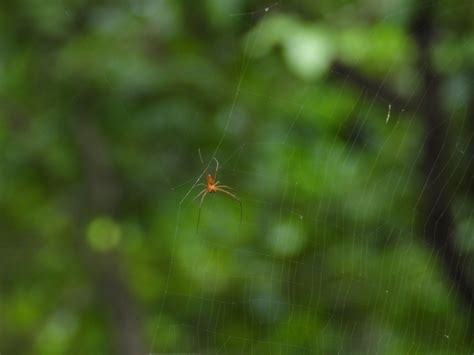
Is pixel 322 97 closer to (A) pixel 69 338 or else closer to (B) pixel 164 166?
(B) pixel 164 166

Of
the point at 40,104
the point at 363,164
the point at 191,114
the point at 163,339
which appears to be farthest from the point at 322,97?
the point at 163,339

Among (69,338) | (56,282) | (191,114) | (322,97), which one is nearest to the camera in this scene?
(322,97)

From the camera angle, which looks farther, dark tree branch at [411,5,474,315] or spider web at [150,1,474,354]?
spider web at [150,1,474,354]

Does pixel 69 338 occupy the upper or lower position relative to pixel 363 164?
lower

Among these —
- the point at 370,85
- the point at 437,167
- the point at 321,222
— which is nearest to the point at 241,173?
the point at 321,222

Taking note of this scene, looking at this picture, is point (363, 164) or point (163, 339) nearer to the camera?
point (363, 164)

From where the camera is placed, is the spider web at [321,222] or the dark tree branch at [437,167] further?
the spider web at [321,222]

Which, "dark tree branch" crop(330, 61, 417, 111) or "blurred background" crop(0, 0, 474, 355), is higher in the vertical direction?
"dark tree branch" crop(330, 61, 417, 111)
